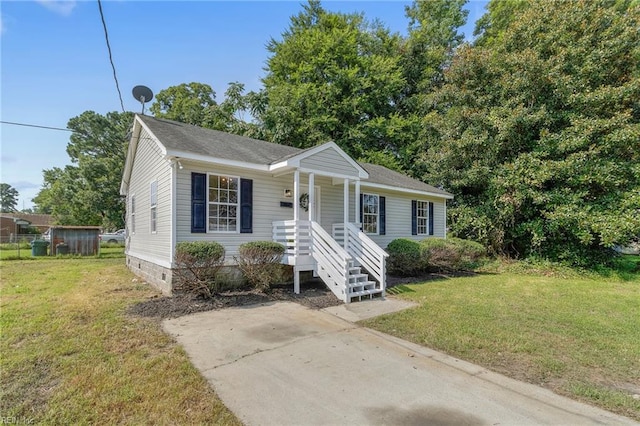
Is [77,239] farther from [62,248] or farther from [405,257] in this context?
[405,257]

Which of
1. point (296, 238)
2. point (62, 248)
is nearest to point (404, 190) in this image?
point (296, 238)

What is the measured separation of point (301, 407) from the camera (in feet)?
9.95

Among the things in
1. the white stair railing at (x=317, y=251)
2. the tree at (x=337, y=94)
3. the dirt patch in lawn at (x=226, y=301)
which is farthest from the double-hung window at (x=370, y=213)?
the tree at (x=337, y=94)

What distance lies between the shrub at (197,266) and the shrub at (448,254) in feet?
22.1

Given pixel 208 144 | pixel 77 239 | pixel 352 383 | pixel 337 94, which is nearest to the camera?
pixel 352 383

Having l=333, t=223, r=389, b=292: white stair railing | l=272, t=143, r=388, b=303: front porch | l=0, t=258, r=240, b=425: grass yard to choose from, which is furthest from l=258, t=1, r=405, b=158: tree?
l=0, t=258, r=240, b=425: grass yard

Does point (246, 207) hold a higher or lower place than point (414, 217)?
higher

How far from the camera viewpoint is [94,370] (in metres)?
3.65

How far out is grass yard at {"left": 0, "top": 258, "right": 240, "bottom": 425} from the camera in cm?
287

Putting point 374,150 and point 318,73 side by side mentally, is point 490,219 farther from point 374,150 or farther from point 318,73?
point 318,73

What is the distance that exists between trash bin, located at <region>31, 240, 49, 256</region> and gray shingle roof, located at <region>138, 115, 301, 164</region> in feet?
43.4

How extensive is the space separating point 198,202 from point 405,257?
6.56 metres

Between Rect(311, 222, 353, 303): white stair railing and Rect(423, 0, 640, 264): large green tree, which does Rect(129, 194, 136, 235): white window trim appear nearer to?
Rect(311, 222, 353, 303): white stair railing

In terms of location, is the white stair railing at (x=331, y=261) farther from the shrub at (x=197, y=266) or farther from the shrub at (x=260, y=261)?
the shrub at (x=197, y=266)
